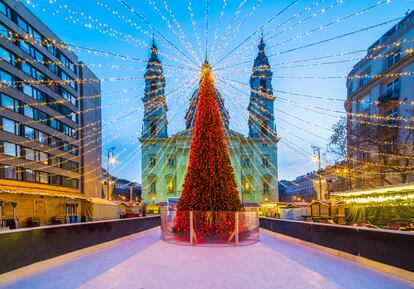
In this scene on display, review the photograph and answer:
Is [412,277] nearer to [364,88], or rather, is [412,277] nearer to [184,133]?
[364,88]

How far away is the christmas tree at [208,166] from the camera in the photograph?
12.2 meters

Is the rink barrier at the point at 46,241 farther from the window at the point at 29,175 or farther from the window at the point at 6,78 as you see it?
the window at the point at 6,78

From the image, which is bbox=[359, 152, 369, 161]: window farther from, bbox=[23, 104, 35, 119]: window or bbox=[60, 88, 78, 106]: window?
bbox=[60, 88, 78, 106]: window

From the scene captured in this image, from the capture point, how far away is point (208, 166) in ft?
40.5

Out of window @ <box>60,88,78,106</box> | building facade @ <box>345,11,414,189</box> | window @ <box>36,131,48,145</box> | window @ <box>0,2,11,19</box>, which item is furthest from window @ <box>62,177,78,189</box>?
building facade @ <box>345,11,414,189</box>

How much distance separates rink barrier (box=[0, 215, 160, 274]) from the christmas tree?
3.50 metres

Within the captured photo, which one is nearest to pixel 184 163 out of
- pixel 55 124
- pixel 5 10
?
pixel 55 124

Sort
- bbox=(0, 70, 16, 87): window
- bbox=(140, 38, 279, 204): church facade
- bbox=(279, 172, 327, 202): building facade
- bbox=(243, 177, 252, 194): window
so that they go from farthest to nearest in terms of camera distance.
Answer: bbox=(279, 172, 327, 202): building facade
bbox=(243, 177, 252, 194): window
bbox=(140, 38, 279, 204): church facade
bbox=(0, 70, 16, 87): window

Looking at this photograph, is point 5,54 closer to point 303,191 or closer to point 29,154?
point 29,154

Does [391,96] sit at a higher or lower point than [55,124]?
higher

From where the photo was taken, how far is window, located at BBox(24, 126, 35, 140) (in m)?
28.6

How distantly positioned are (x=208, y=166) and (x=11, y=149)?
22.9 m

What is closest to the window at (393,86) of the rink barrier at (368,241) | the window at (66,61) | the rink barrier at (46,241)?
the rink barrier at (368,241)

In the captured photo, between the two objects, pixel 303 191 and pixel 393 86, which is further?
pixel 303 191
